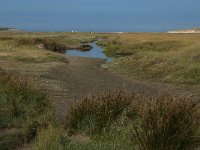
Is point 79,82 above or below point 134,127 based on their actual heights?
below

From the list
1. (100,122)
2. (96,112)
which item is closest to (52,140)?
(100,122)

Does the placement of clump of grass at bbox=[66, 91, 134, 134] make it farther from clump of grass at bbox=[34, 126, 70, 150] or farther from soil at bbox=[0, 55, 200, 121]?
soil at bbox=[0, 55, 200, 121]

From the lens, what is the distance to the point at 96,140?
1109 centimetres

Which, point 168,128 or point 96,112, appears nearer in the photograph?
point 168,128

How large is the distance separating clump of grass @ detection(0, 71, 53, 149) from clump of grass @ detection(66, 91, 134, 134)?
718mm

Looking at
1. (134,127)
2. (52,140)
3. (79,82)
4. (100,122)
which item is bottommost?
(79,82)

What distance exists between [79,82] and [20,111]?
Answer: 14.8 m

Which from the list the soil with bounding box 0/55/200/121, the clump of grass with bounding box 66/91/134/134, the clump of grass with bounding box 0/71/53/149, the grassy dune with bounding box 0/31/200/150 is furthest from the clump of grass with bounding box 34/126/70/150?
the soil with bounding box 0/55/200/121

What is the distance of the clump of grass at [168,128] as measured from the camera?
30.2 ft

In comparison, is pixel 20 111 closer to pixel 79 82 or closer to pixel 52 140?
pixel 52 140

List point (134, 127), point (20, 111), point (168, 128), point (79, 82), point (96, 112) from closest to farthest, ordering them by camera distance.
→ point (168, 128) → point (134, 127) → point (96, 112) → point (20, 111) → point (79, 82)

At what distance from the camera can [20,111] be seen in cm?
1460

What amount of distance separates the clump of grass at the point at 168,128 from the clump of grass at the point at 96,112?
9.41ft

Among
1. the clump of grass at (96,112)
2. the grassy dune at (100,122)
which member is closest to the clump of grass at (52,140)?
the grassy dune at (100,122)
